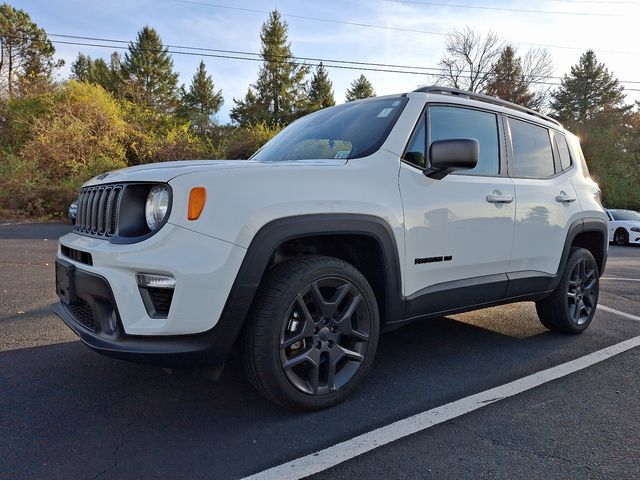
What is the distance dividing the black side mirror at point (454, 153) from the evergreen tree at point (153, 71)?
141ft

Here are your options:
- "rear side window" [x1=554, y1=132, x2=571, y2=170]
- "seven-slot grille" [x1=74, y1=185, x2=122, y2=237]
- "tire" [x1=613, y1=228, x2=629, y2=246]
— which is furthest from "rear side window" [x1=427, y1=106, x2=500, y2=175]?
"tire" [x1=613, y1=228, x2=629, y2=246]

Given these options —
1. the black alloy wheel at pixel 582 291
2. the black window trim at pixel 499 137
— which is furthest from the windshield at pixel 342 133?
the black alloy wheel at pixel 582 291

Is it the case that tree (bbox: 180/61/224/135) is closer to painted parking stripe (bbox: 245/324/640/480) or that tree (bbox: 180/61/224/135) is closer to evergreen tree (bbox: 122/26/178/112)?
evergreen tree (bbox: 122/26/178/112)

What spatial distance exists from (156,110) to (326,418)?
135 ft

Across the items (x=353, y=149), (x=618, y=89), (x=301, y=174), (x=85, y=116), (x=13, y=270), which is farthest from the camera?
(x=618, y=89)

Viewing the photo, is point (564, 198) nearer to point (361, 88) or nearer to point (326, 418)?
point (326, 418)

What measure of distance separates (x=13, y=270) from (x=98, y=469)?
20.0 feet

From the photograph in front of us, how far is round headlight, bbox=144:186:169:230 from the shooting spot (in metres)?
2.27

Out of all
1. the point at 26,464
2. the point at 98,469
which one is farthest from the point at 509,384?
the point at 26,464

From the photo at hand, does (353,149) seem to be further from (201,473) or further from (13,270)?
(13,270)

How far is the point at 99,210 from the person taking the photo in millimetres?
2580

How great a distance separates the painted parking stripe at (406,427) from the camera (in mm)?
2064

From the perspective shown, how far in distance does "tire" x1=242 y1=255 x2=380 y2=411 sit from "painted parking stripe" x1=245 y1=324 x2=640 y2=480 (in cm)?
36

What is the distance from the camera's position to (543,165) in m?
4.00
